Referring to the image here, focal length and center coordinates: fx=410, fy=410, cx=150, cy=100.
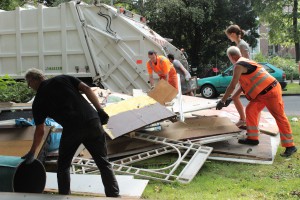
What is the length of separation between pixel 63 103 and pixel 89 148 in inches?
19.9

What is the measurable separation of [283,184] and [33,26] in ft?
25.8

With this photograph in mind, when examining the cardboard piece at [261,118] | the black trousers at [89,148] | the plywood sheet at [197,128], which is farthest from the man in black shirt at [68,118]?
the cardboard piece at [261,118]

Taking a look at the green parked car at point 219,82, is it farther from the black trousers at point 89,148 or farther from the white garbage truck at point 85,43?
the black trousers at point 89,148

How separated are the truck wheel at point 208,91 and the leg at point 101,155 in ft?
40.6

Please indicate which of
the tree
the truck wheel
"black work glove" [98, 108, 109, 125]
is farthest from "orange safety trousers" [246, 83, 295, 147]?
the tree

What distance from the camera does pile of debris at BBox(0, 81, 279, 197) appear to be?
491 cm

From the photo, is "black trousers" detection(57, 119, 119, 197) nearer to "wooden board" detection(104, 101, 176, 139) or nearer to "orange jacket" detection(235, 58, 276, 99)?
"wooden board" detection(104, 101, 176, 139)

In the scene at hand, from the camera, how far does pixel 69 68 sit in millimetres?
10328

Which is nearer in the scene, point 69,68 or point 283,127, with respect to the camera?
point 283,127

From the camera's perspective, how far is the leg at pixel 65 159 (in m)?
3.89

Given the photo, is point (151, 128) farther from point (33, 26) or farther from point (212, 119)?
point (33, 26)

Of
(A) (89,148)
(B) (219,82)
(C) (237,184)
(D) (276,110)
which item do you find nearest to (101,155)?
(A) (89,148)

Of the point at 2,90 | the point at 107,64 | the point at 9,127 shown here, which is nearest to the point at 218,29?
the point at 107,64

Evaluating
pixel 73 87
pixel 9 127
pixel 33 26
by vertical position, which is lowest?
pixel 9 127
